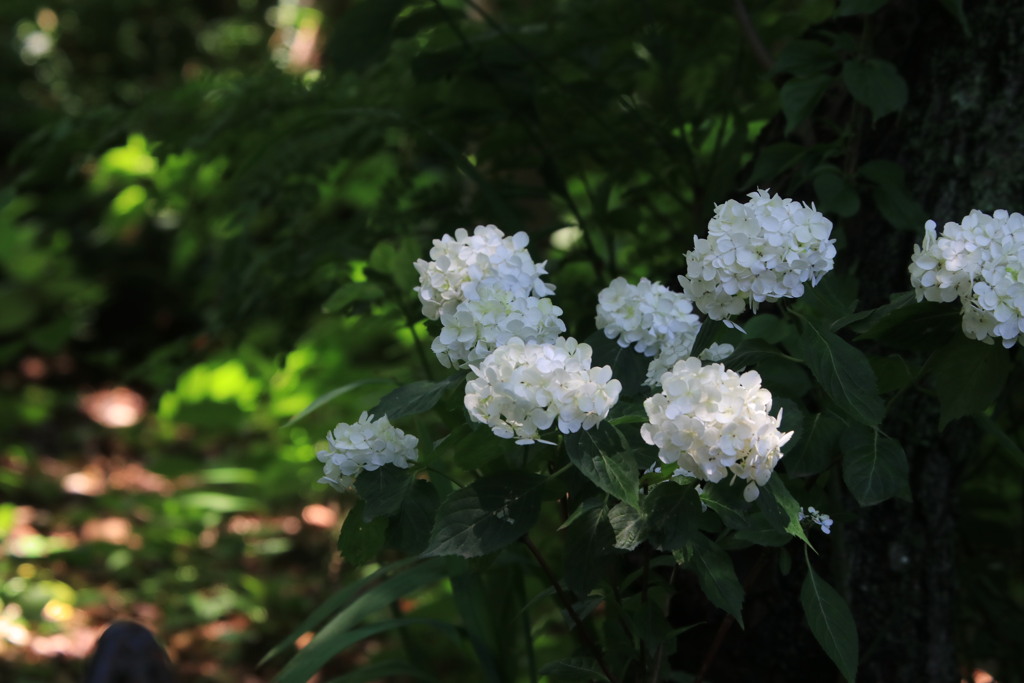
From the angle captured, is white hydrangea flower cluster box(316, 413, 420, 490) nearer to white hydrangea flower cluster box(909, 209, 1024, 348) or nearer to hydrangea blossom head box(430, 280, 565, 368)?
hydrangea blossom head box(430, 280, 565, 368)

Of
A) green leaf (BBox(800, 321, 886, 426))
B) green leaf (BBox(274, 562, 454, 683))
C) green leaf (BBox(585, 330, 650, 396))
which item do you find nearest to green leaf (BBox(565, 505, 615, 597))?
green leaf (BBox(585, 330, 650, 396))

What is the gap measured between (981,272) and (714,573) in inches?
14.7

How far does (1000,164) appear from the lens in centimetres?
133

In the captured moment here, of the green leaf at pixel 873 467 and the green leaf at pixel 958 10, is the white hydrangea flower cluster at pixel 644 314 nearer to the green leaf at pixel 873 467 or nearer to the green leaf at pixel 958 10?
the green leaf at pixel 873 467

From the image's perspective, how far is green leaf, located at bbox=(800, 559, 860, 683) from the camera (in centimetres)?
96

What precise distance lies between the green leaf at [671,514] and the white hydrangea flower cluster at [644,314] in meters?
0.19

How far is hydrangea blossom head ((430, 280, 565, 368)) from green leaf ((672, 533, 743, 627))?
0.25m

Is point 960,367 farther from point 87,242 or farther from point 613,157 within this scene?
point 87,242

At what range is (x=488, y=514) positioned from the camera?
0.87 metres

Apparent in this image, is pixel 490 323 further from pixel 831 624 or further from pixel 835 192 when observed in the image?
pixel 835 192

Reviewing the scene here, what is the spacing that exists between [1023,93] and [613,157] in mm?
673

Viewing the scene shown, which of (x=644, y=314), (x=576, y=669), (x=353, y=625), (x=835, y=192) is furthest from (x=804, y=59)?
(x=353, y=625)

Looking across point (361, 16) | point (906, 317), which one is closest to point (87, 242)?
point (361, 16)

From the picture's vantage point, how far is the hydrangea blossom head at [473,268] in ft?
3.05
